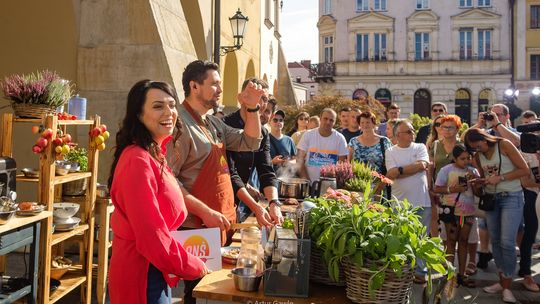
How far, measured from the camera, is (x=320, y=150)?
6.28 meters

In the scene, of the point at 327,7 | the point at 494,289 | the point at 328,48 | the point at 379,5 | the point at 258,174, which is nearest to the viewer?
the point at 258,174

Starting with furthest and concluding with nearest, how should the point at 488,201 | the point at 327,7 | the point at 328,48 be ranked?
the point at 328,48 < the point at 327,7 < the point at 488,201

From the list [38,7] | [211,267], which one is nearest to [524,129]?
[211,267]

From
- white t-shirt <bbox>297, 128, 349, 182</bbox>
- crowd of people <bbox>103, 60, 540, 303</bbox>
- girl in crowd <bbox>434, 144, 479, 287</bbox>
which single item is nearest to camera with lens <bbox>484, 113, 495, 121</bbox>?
crowd of people <bbox>103, 60, 540, 303</bbox>

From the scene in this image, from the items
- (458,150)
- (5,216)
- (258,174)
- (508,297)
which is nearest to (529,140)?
(458,150)

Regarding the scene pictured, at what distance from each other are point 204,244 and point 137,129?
708 millimetres

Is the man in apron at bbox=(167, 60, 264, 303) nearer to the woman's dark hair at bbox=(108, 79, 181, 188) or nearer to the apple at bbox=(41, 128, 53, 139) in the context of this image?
the woman's dark hair at bbox=(108, 79, 181, 188)

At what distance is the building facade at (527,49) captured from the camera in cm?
3309

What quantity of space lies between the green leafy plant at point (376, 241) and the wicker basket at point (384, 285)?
0.03 meters

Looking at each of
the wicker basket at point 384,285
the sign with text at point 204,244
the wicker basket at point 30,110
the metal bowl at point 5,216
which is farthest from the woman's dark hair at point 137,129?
the wicker basket at point 30,110

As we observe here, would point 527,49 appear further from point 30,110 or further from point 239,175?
point 30,110

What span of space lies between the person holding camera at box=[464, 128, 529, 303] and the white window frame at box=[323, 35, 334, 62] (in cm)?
3255

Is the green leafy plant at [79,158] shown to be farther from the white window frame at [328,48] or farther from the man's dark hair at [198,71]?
the white window frame at [328,48]

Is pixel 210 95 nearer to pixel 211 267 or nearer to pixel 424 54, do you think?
pixel 211 267
